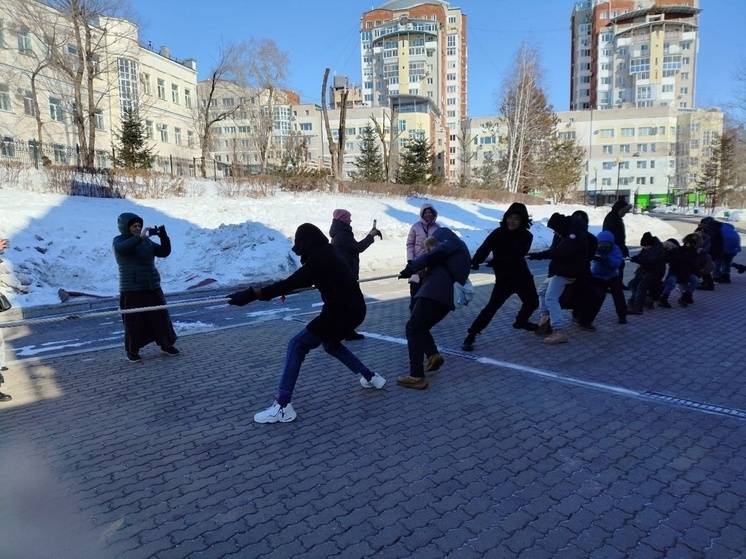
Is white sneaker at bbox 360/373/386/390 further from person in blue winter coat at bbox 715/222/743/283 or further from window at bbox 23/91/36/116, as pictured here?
window at bbox 23/91/36/116

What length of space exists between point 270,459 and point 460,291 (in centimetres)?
250

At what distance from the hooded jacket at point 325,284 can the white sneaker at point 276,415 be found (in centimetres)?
66

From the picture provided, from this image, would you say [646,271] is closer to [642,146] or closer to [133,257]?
[133,257]

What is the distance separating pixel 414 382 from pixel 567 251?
2.86 metres

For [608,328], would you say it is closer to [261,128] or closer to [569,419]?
[569,419]

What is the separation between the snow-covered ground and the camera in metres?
11.1

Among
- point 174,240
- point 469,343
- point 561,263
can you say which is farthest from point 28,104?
point 561,263

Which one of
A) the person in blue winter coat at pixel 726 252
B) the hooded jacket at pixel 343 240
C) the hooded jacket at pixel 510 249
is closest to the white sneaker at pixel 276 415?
the hooded jacket at pixel 510 249

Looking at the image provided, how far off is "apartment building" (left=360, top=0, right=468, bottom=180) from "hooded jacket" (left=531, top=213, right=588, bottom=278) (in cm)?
9609

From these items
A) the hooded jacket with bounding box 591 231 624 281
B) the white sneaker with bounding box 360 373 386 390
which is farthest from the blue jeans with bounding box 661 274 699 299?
the white sneaker with bounding box 360 373 386 390

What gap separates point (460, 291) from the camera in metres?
5.23

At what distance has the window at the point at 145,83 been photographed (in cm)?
4375

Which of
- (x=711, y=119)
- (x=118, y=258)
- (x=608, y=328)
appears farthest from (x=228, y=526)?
(x=711, y=119)

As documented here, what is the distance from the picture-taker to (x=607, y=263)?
7496 mm
